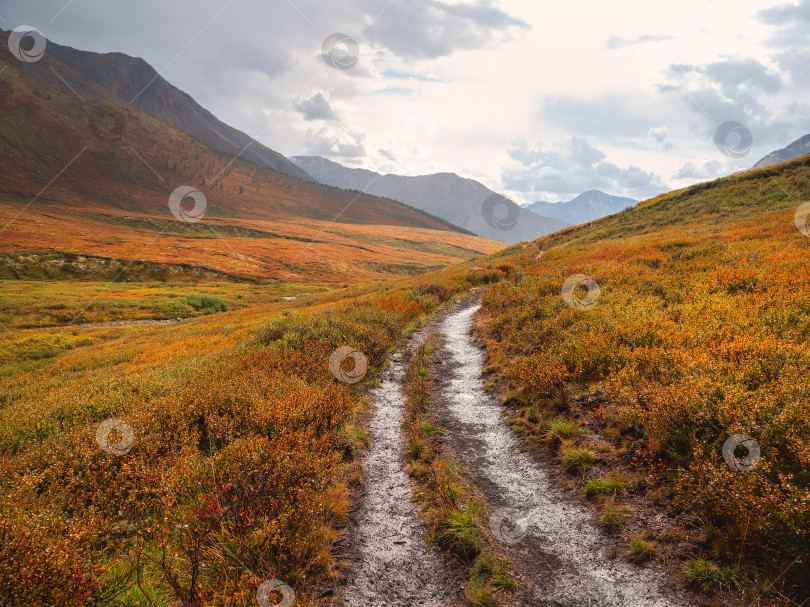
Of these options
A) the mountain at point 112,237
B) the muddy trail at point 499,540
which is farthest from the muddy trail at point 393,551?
the mountain at point 112,237

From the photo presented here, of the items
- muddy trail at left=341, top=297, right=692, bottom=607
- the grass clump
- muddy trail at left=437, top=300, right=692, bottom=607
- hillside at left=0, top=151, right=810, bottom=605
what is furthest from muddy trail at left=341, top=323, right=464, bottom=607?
the grass clump

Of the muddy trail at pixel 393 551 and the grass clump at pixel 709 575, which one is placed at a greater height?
the grass clump at pixel 709 575

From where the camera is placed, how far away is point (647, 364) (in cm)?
941

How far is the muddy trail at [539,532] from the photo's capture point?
16.9 feet

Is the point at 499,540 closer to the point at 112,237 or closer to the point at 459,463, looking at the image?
the point at 459,463

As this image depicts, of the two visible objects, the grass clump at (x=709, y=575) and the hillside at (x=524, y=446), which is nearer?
the grass clump at (x=709, y=575)

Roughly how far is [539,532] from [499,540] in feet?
2.52

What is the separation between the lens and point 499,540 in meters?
6.38

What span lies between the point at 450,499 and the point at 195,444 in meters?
5.52

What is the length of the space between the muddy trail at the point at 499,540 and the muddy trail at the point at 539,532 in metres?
0.01

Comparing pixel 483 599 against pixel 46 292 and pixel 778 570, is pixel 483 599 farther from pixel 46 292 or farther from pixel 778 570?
pixel 46 292

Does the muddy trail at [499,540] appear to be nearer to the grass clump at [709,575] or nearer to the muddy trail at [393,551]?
the muddy trail at [393,551]

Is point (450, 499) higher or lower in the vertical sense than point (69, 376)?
higher

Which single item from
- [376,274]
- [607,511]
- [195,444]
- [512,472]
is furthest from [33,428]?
[376,274]
